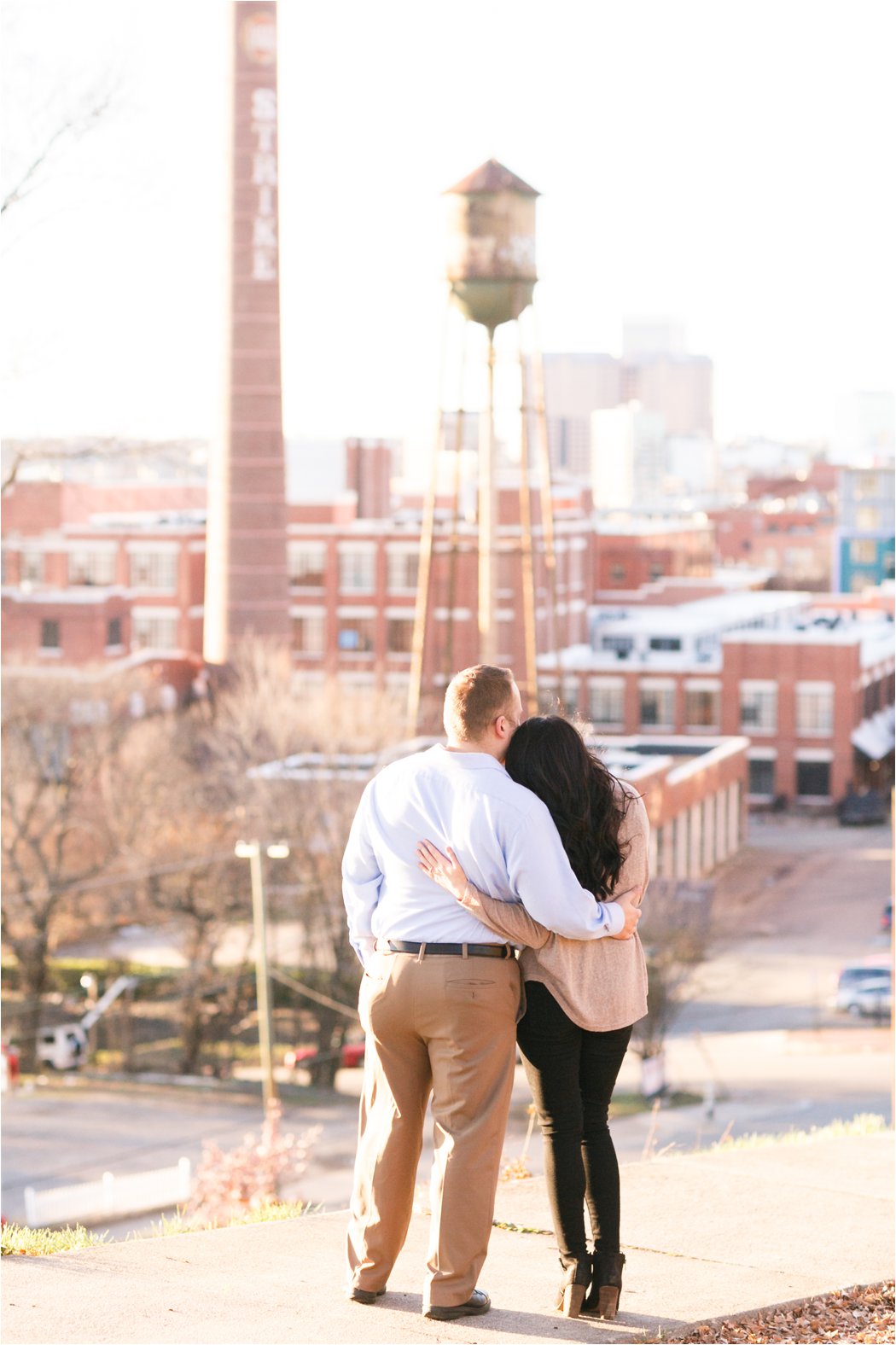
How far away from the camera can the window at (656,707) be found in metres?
53.2

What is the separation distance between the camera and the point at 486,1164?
4.48 metres

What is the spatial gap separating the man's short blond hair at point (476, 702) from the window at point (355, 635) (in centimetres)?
5429

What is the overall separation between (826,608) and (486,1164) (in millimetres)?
60160

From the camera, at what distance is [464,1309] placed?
15.0 feet

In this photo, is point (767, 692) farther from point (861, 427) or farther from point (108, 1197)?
point (861, 427)

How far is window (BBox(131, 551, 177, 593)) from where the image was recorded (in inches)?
2269

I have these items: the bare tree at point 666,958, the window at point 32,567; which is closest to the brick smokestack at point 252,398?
the window at point 32,567

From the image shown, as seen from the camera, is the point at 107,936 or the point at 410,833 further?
the point at 107,936

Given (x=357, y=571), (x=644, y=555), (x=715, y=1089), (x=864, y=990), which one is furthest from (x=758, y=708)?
(x=715, y=1089)

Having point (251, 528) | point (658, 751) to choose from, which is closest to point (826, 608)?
point (658, 751)

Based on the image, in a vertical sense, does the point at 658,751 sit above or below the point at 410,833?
A: below

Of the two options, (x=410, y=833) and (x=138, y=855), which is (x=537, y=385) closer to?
(x=138, y=855)

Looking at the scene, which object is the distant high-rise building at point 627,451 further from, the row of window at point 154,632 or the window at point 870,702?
the window at point 870,702

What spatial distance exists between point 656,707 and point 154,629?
16794mm
